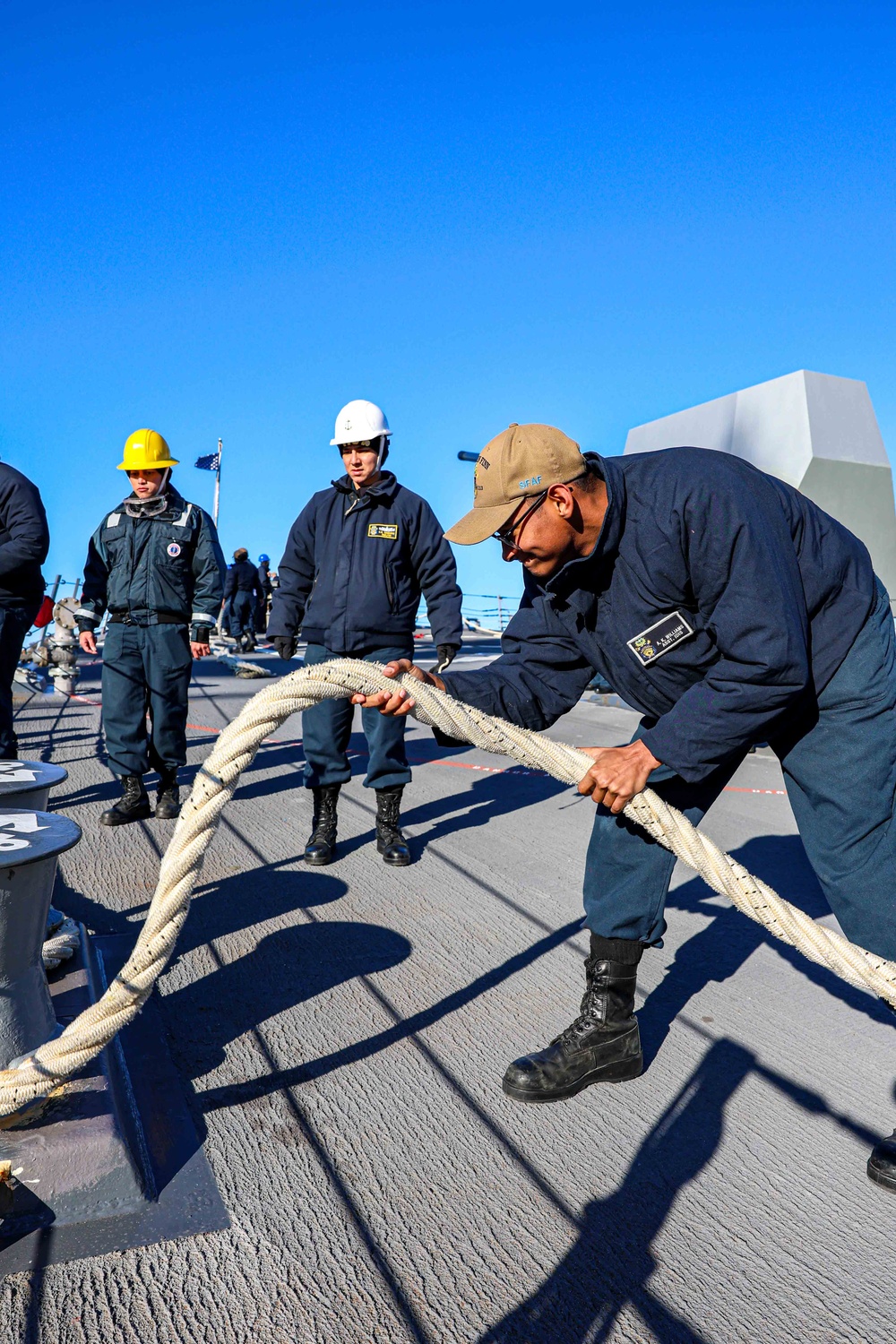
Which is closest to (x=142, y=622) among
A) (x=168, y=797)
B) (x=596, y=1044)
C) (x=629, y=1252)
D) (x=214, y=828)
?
(x=168, y=797)

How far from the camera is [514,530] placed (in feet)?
6.97

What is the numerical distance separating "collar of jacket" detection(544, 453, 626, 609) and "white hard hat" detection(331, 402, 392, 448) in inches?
88.3

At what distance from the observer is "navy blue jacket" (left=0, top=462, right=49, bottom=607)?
4273 mm

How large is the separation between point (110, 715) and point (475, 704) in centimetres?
290

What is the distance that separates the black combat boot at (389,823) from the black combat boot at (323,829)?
22 cm

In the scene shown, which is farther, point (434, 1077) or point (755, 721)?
point (434, 1077)

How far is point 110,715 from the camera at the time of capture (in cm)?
483

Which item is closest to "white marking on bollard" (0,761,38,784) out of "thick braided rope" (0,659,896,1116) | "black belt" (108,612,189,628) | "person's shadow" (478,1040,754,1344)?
"thick braided rope" (0,659,896,1116)

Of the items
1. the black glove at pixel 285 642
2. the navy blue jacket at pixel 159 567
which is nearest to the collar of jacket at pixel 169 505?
the navy blue jacket at pixel 159 567

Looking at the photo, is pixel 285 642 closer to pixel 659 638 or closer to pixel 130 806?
pixel 130 806

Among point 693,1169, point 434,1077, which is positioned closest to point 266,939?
point 434,1077

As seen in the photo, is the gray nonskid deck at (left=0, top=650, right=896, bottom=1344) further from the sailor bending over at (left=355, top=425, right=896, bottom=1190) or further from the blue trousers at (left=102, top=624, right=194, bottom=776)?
the blue trousers at (left=102, top=624, right=194, bottom=776)

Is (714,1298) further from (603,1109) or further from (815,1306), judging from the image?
(603,1109)

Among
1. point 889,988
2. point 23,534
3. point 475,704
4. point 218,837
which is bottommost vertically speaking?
point 218,837
